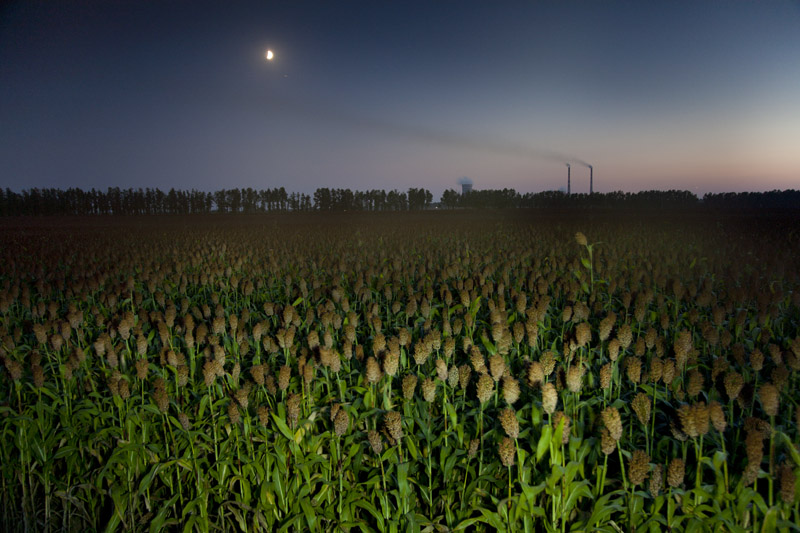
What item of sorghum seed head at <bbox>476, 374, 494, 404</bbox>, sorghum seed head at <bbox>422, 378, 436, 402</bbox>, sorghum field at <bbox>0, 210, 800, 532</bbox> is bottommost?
sorghum field at <bbox>0, 210, 800, 532</bbox>

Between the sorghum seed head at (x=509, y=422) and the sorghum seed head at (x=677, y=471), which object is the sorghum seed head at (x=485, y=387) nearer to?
the sorghum seed head at (x=509, y=422)

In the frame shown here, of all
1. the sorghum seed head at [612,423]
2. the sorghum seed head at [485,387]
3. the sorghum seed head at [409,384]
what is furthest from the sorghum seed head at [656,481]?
the sorghum seed head at [409,384]

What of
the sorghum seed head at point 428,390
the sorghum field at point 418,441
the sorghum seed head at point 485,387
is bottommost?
the sorghum field at point 418,441

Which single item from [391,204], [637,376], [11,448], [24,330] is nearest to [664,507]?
[637,376]

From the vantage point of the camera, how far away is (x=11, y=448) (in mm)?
4055

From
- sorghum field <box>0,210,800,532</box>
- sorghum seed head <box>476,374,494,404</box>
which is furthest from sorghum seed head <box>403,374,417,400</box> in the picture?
sorghum seed head <box>476,374,494,404</box>

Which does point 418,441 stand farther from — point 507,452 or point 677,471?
point 677,471

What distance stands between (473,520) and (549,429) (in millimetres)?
782

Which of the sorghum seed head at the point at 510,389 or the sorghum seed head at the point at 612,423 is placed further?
the sorghum seed head at the point at 510,389

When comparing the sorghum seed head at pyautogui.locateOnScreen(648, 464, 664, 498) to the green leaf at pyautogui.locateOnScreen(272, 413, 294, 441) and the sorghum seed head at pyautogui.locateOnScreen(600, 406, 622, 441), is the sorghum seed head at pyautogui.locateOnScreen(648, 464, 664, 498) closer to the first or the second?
the sorghum seed head at pyautogui.locateOnScreen(600, 406, 622, 441)

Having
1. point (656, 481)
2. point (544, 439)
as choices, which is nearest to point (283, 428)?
point (544, 439)

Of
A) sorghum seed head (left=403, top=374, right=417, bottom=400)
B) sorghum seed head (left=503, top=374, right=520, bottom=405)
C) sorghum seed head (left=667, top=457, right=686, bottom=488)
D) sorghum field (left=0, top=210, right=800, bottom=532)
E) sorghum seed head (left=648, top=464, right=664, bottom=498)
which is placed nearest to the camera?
sorghum seed head (left=667, top=457, right=686, bottom=488)

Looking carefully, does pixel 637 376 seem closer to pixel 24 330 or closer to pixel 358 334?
pixel 358 334

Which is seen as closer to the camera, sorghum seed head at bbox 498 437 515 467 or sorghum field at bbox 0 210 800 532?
sorghum seed head at bbox 498 437 515 467
